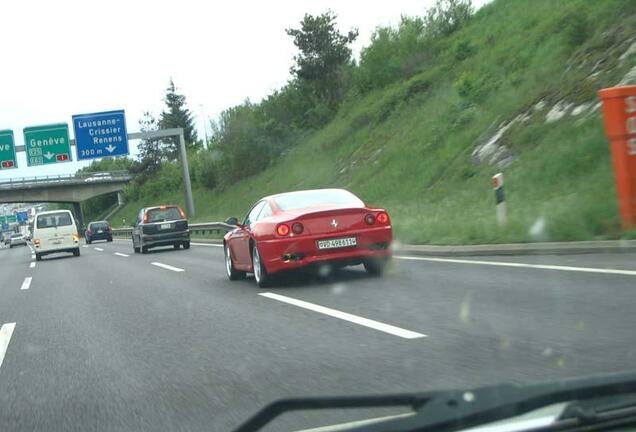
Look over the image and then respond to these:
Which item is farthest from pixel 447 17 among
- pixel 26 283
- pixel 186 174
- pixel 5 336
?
pixel 5 336

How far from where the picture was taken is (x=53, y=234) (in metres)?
28.9

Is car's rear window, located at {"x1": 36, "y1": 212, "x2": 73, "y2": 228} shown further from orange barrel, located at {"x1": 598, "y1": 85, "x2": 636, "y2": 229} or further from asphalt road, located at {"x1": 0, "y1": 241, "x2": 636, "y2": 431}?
orange barrel, located at {"x1": 598, "y1": 85, "x2": 636, "y2": 229}

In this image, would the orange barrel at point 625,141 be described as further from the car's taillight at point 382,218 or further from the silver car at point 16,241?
the silver car at point 16,241

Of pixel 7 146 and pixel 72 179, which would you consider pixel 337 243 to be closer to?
pixel 7 146

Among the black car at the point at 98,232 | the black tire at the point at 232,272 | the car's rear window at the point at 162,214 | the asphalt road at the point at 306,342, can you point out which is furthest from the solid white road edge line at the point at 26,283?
the black car at the point at 98,232

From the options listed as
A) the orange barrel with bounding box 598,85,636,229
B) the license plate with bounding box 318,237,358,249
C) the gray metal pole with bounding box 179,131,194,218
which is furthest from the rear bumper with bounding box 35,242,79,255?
the orange barrel with bounding box 598,85,636,229

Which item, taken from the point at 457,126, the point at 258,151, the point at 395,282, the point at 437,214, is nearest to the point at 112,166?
the point at 258,151

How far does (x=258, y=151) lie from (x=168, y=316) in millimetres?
49987

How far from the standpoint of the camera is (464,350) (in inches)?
228

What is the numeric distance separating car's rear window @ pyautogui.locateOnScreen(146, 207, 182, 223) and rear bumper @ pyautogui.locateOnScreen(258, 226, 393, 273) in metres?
16.9

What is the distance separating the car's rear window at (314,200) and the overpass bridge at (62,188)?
6366cm

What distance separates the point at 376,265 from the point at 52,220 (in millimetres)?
20593

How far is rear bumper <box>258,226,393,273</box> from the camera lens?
10.5 metres

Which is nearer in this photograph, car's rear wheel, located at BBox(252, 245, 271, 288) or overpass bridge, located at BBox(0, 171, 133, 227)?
car's rear wheel, located at BBox(252, 245, 271, 288)
